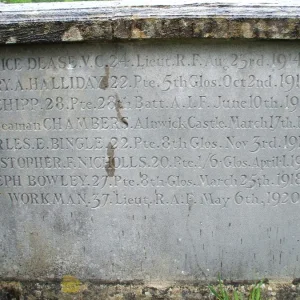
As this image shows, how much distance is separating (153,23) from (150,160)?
3.09 feet

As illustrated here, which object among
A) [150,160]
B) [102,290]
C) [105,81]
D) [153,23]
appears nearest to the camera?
[153,23]

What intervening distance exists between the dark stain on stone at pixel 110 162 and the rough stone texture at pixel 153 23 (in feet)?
2.49

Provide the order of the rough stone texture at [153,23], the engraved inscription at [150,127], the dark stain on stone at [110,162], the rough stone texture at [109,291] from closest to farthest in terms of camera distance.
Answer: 1. the rough stone texture at [153,23]
2. the engraved inscription at [150,127]
3. the dark stain on stone at [110,162]
4. the rough stone texture at [109,291]

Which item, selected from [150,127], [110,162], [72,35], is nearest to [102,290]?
[110,162]

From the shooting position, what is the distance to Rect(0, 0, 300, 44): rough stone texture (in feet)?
9.41

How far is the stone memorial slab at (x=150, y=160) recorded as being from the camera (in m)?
3.09

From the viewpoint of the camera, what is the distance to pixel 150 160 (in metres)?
3.26

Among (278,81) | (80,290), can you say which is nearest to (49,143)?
(80,290)

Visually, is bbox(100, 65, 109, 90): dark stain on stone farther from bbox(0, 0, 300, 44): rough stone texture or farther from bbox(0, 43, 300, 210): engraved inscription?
bbox(0, 0, 300, 44): rough stone texture

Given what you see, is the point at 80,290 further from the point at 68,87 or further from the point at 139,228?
the point at 68,87

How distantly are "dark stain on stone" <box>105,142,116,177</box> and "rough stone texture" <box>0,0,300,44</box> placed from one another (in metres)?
0.76

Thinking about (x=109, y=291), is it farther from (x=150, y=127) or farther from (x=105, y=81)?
(x=105, y=81)

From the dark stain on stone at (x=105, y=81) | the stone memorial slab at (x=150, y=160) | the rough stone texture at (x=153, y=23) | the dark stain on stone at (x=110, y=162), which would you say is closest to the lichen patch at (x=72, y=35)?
the rough stone texture at (x=153, y=23)

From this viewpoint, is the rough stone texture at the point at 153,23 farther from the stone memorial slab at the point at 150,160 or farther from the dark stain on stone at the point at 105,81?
the dark stain on stone at the point at 105,81
